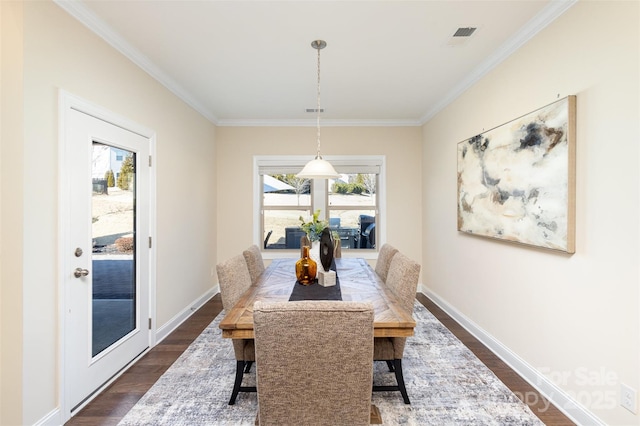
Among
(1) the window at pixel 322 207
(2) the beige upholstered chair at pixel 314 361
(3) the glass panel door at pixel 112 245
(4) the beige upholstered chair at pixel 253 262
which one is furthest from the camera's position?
(1) the window at pixel 322 207

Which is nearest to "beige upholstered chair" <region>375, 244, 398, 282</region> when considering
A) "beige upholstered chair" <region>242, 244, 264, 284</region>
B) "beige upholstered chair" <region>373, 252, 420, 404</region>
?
"beige upholstered chair" <region>373, 252, 420, 404</region>

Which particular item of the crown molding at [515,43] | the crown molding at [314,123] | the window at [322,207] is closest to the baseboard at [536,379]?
the window at [322,207]

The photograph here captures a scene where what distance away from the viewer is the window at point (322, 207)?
4.83 meters

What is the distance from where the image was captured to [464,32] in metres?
2.31

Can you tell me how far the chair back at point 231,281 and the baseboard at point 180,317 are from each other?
142 cm

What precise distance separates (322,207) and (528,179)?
3000 millimetres

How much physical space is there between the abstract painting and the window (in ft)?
6.31

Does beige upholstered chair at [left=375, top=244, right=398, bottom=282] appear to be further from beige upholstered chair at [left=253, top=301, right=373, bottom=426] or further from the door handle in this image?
the door handle

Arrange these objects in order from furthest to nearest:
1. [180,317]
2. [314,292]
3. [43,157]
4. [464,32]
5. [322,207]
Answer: [322,207] < [180,317] < [464,32] < [314,292] < [43,157]

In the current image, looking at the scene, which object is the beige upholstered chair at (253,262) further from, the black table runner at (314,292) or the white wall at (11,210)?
the white wall at (11,210)

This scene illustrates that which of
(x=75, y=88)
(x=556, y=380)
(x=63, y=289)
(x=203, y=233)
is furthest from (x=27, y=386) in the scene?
(x=556, y=380)

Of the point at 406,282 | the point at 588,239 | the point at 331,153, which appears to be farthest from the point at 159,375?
the point at 331,153

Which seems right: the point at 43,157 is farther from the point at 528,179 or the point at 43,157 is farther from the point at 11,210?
the point at 528,179

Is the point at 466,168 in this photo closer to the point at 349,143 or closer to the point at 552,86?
the point at 552,86
